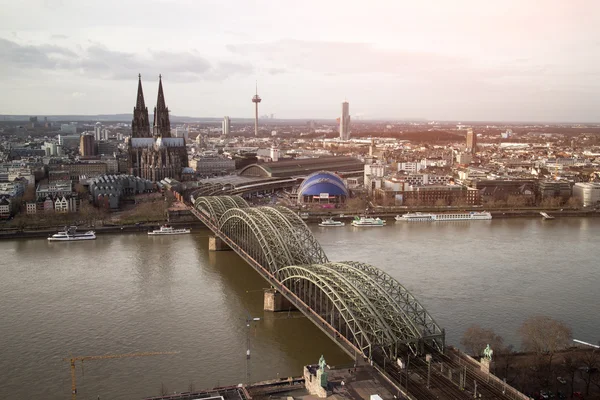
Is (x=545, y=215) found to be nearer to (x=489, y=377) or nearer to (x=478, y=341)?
(x=478, y=341)

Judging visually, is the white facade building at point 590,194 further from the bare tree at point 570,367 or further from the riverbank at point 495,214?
the bare tree at point 570,367

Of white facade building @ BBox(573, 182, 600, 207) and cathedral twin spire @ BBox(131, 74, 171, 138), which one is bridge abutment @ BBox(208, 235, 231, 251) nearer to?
cathedral twin spire @ BBox(131, 74, 171, 138)

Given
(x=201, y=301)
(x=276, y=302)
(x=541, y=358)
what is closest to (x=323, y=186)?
(x=201, y=301)

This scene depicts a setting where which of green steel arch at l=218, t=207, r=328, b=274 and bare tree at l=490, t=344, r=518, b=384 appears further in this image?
green steel arch at l=218, t=207, r=328, b=274

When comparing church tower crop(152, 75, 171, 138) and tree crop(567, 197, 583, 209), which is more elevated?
church tower crop(152, 75, 171, 138)

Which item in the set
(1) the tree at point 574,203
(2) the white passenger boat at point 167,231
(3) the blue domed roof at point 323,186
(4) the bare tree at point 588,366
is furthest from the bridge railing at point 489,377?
(1) the tree at point 574,203

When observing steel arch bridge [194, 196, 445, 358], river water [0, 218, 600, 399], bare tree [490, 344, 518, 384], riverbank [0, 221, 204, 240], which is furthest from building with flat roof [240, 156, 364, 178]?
bare tree [490, 344, 518, 384]

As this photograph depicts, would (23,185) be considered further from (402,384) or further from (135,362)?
(402,384)
